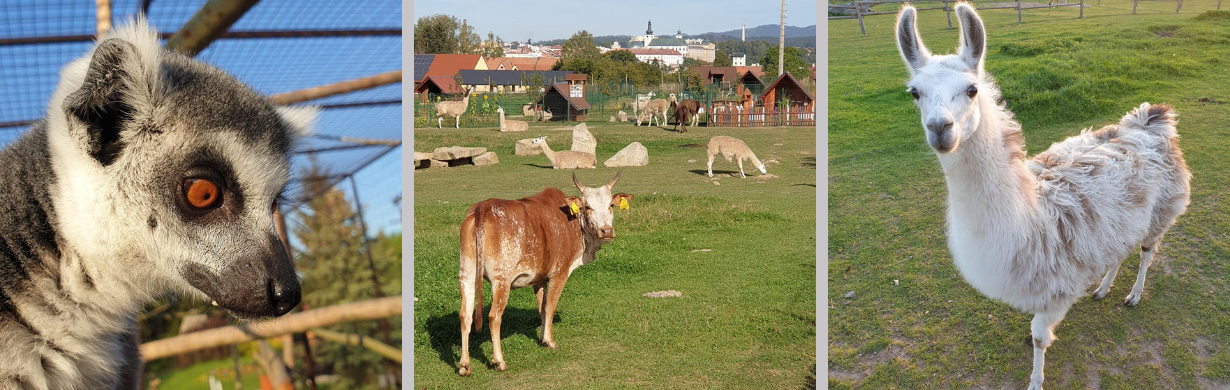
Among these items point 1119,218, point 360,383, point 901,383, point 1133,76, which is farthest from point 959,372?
point 360,383

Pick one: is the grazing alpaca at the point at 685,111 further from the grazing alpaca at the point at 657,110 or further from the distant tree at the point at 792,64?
the distant tree at the point at 792,64

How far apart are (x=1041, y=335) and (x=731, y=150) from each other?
1.82m

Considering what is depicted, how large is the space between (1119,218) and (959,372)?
0.85 metres

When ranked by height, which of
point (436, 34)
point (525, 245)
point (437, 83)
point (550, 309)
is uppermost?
point (436, 34)

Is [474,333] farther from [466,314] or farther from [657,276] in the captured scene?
[657,276]

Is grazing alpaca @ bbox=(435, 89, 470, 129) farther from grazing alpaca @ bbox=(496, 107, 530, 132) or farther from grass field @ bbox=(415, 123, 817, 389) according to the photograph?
Result: grazing alpaca @ bbox=(496, 107, 530, 132)

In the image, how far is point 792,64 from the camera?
3801 mm

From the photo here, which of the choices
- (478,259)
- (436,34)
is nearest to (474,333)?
(478,259)

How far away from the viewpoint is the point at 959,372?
306cm

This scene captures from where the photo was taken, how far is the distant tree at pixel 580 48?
3.94 metres

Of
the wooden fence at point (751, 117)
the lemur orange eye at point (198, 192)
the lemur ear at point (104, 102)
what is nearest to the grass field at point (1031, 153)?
the wooden fence at point (751, 117)

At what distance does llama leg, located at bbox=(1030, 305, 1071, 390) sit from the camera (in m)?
2.75

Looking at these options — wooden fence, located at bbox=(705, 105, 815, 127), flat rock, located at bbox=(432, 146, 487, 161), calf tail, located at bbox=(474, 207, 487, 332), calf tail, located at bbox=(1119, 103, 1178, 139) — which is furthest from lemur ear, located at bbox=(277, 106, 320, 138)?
calf tail, located at bbox=(1119, 103, 1178, 139)

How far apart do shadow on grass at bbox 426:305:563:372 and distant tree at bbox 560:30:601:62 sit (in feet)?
4.50
